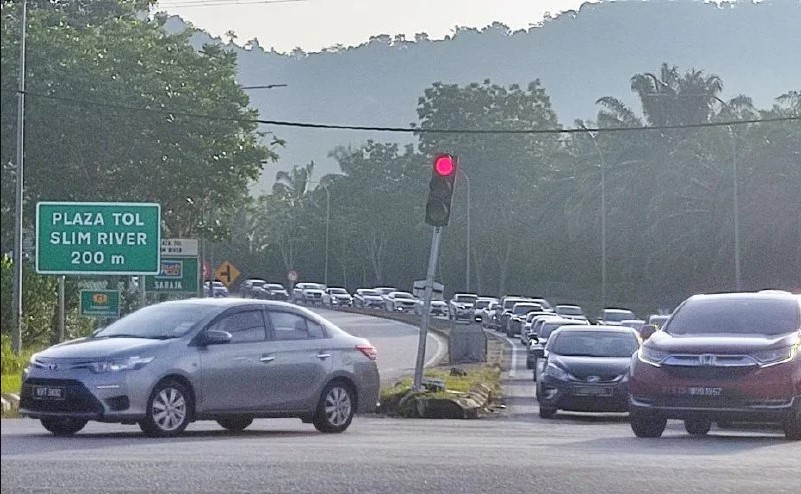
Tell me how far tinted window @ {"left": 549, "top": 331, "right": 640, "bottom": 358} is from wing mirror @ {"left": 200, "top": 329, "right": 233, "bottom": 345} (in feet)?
35.6

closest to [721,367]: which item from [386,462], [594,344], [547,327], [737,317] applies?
[737,317]

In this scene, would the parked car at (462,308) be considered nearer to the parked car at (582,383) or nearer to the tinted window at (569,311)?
the tinted window at (569,311)

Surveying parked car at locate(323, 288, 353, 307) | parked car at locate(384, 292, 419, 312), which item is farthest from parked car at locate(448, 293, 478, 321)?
parked car at locate(323, 288, 353, 307)

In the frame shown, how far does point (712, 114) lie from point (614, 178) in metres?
6.05

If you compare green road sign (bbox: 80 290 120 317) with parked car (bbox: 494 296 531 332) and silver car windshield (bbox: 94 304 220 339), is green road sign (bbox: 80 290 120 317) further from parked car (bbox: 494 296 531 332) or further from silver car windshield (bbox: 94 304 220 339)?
parked car (bbox: 494 296 531 332)

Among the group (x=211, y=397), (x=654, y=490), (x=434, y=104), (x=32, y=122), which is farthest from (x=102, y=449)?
(x=434, y=104)

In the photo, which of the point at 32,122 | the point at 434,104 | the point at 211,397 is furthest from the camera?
the point at 434,104

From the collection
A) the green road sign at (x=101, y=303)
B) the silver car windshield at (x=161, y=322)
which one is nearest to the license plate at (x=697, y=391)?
the silver car windshield at (x=161, y=322)

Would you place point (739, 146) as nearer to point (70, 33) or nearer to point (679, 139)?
point (679, 139)

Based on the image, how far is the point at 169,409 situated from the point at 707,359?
5629 millimetres

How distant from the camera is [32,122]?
3991 cm

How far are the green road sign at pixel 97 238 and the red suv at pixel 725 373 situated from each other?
13.7m

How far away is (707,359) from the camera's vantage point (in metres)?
16.2

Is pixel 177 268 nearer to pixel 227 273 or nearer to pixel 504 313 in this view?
pixel 227 273
